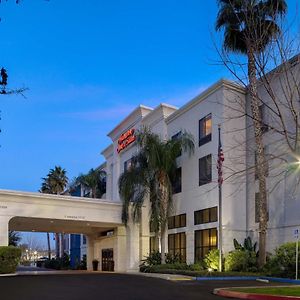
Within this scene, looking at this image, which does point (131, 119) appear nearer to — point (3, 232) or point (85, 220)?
point (85, 220)

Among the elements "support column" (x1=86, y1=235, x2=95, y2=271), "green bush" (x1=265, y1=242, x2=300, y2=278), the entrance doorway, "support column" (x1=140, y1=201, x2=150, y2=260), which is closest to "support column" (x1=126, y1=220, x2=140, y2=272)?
"support column" (x1=140, y1=201, x2=150, y2=260)

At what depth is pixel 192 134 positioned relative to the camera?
37.3 meters

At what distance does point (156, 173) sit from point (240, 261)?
10.2 metres

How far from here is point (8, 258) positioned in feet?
114

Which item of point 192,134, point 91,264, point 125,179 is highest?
point 192,134

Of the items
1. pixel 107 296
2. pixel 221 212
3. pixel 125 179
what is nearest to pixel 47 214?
pixel 125 179

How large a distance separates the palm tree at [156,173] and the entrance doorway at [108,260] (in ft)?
33.6

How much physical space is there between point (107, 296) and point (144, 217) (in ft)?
86.9

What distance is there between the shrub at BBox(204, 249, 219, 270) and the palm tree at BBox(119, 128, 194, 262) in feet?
19.9

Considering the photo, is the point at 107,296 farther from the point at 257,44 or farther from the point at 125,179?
the point at 125,179

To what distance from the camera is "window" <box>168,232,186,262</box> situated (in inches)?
1457

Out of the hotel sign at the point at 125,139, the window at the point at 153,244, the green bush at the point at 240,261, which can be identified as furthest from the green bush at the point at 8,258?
the hotel sign at the point at 125,139

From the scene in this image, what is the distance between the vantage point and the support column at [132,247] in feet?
137

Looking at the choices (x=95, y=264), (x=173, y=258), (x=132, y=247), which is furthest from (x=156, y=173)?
(x=95, y=264)
